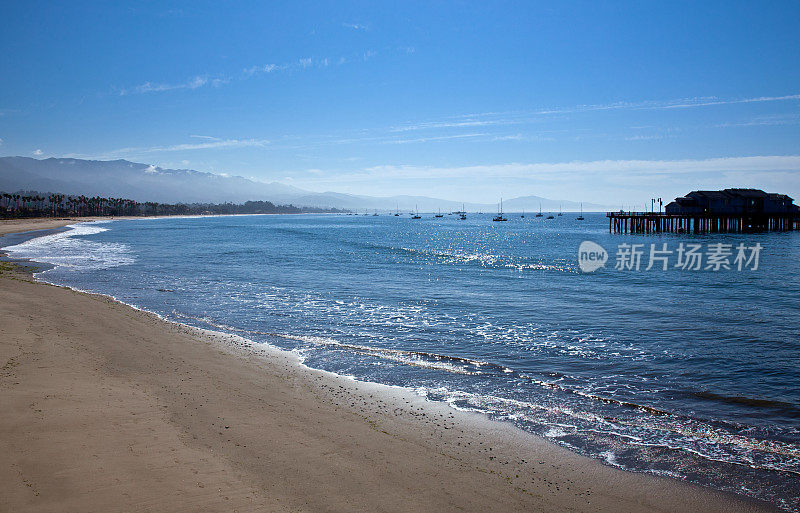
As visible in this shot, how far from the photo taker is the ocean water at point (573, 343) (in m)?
8.74

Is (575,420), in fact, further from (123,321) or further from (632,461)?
(123,321)

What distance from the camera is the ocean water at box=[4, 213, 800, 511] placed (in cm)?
874

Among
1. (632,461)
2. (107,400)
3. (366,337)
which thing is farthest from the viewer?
(366,337)

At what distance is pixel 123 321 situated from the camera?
16469 millimetres

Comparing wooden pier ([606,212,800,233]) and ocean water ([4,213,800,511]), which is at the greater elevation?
wooden pier ([606,212,800,233])

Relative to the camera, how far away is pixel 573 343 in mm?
15641

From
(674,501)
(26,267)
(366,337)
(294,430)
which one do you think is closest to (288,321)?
(366,337)

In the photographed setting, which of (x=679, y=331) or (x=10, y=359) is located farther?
(x=679, y=331)

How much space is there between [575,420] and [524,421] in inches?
42.6

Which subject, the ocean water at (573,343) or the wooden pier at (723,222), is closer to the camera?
the ocean water at (573,343)

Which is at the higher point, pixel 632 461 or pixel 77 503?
pixel 77 503

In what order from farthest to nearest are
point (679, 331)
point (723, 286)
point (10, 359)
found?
1. point (723, 286)
2. point (679, 331)
3. point (10, 359)

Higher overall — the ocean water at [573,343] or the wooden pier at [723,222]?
the wooden pier at [723,222]

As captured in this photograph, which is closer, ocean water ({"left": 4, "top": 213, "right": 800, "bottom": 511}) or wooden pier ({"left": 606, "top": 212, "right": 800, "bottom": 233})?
ocean water ({"left": 4, "top": 213, "right": 800, "bottom": 511})
